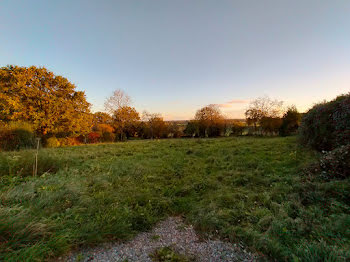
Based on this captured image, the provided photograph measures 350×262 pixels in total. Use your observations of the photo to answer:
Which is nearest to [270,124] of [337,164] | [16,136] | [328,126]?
[328,126]

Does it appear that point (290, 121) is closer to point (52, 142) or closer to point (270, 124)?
point (270, 124)

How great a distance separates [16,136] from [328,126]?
54.0 feet

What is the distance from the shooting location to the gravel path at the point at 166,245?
1.63 m

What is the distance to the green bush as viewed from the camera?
29.9 ft

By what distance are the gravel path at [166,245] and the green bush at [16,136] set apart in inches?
434

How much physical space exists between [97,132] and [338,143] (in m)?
20.3

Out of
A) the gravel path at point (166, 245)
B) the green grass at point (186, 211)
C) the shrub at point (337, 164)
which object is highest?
the shrub at point (337, 164)

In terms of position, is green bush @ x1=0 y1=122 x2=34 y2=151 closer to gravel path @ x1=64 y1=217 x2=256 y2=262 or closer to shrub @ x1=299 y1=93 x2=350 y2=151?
gravel path @ x1=64 y1=217 x2=256 y2=262

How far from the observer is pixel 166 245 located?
1883mm

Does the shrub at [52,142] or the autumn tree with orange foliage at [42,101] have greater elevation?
the autumn tree with orange foliage at [42,101]

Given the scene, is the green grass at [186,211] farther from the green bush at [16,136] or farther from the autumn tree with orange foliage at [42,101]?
the autumn tree with orange foliage at [42,101]

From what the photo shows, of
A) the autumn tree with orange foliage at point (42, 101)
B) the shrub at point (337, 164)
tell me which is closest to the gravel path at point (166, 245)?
the shrub at point (337, 164)

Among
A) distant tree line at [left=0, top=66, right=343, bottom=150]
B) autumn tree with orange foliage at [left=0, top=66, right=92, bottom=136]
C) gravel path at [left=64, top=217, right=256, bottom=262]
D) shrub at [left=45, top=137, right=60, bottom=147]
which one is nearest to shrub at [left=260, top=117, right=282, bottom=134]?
distant tree line at [left=0, top=66, right=343, bottom=150]

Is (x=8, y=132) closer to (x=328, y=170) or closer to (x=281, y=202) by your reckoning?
(x=281, y=202)
